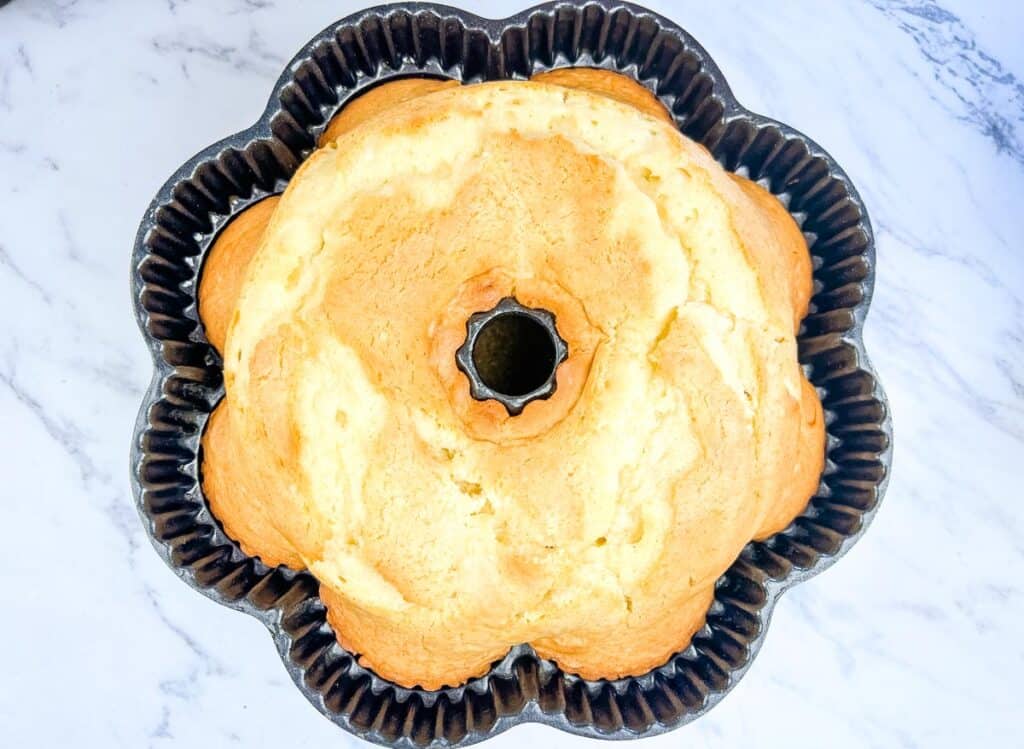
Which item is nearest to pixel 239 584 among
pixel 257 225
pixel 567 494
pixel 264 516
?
pixel 264 516

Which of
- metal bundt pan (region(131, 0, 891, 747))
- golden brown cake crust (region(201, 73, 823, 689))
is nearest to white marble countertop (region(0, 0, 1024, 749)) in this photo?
metal bundt pan (region(131, 0, 891, 747))

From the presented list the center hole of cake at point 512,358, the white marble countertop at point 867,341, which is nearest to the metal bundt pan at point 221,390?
the white marble countertop at point 867,341

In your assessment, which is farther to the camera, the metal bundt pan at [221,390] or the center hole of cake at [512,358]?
the metal bundt pan at [221,390]

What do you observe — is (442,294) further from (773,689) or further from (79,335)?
(773,689)

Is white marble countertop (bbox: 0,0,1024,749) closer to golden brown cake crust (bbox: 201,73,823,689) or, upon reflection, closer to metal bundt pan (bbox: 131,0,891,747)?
metal bundt pan (bbox: 131,0,891,747)

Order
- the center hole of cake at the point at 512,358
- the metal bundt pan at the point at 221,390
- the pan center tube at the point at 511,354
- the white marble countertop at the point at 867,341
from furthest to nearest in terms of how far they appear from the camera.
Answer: the white marble countertop at the point at 867,341 → the metal bundt pan at the point at 221,390 → the center hole of cake at the point at 512,358 → the pan center tube at the point at 511,354

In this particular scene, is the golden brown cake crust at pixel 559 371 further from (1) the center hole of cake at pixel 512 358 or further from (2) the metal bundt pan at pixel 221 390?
(2) the metal bundt pan at pixel 221 390

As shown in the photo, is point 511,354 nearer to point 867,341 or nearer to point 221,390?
point 221,390
